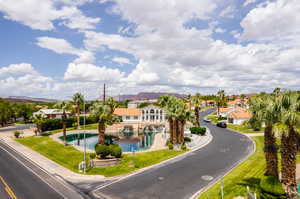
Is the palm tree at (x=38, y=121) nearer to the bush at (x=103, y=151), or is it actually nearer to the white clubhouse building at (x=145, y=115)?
the white clubhouse building at (x=145, y=115)

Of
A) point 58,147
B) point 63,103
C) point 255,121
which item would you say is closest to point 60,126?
point 63,103

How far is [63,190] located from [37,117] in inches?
1518

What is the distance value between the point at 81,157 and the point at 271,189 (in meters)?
27.7

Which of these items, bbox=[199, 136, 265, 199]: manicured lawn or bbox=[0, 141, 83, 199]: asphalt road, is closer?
bbox=[199, 136, 265, 199]: manicured lawn

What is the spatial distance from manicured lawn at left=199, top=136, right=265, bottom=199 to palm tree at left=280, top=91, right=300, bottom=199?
3.84 metres

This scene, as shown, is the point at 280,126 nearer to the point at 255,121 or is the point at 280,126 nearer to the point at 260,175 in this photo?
the point at 255,121

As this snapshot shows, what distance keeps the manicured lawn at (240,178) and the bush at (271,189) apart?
2.11 metres

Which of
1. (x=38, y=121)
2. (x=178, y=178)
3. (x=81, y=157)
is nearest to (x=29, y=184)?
(x=81, y=157)

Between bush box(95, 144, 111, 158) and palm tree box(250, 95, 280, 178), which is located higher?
palm tree box(250, 95, 280, 178)

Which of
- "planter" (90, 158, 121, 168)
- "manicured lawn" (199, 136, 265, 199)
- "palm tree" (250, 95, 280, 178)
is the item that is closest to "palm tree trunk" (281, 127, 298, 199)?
"palm tree" (250, 95, 280, 178)

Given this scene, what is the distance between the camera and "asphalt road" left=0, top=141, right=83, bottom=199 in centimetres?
1817

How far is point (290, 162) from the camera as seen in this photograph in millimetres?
14922

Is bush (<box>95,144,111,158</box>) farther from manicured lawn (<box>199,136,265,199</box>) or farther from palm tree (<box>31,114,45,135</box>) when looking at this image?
palm tree (<box>31,114,45,135</box>)

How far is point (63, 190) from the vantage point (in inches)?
764
